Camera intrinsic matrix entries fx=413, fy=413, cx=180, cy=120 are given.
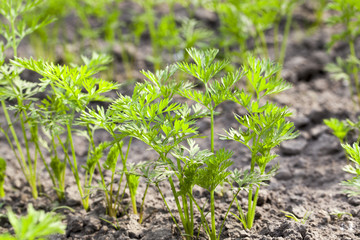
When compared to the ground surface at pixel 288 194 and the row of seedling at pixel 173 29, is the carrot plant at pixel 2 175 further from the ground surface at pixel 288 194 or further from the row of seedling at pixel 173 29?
the row of seedling at pixel 173 29

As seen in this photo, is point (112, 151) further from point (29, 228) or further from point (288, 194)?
point (288, 194)

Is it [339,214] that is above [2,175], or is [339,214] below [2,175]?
below

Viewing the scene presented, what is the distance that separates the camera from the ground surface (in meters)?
2.03

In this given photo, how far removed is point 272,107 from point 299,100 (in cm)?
169

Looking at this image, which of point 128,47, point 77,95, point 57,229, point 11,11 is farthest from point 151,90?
point 128,47

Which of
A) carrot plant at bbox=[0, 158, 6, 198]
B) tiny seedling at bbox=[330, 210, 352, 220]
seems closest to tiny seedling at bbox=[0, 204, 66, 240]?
carrot plant at bbox=[0, 158, 6, 198]

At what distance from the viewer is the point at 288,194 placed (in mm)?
2406

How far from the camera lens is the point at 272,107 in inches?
70.4

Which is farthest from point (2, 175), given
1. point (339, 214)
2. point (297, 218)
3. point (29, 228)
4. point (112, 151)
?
point (339, 214)

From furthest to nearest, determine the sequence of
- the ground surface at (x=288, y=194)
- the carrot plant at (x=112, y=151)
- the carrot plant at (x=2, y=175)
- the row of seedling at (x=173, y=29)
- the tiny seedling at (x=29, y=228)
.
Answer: the row of seedling at (x=173, y=29), the carrot plant at (x=2, y=175), the ground surface at (x=288, y=194), the carrot plant at (x=112, y=151), the tiny seedling at (x=29, y=228)

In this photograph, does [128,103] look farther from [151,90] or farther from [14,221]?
[14,221]

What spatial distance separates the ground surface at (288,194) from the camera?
2.03 meters

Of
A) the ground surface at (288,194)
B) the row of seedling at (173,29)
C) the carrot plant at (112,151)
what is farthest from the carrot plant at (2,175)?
the row of seedling at (173,29)

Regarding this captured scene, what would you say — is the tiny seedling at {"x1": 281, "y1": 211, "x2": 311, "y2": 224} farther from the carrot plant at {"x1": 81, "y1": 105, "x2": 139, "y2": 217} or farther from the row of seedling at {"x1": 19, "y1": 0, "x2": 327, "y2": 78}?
the row of seedling at {"x1": 19, "y1": 0, "x2": 327, "y2": 78}
